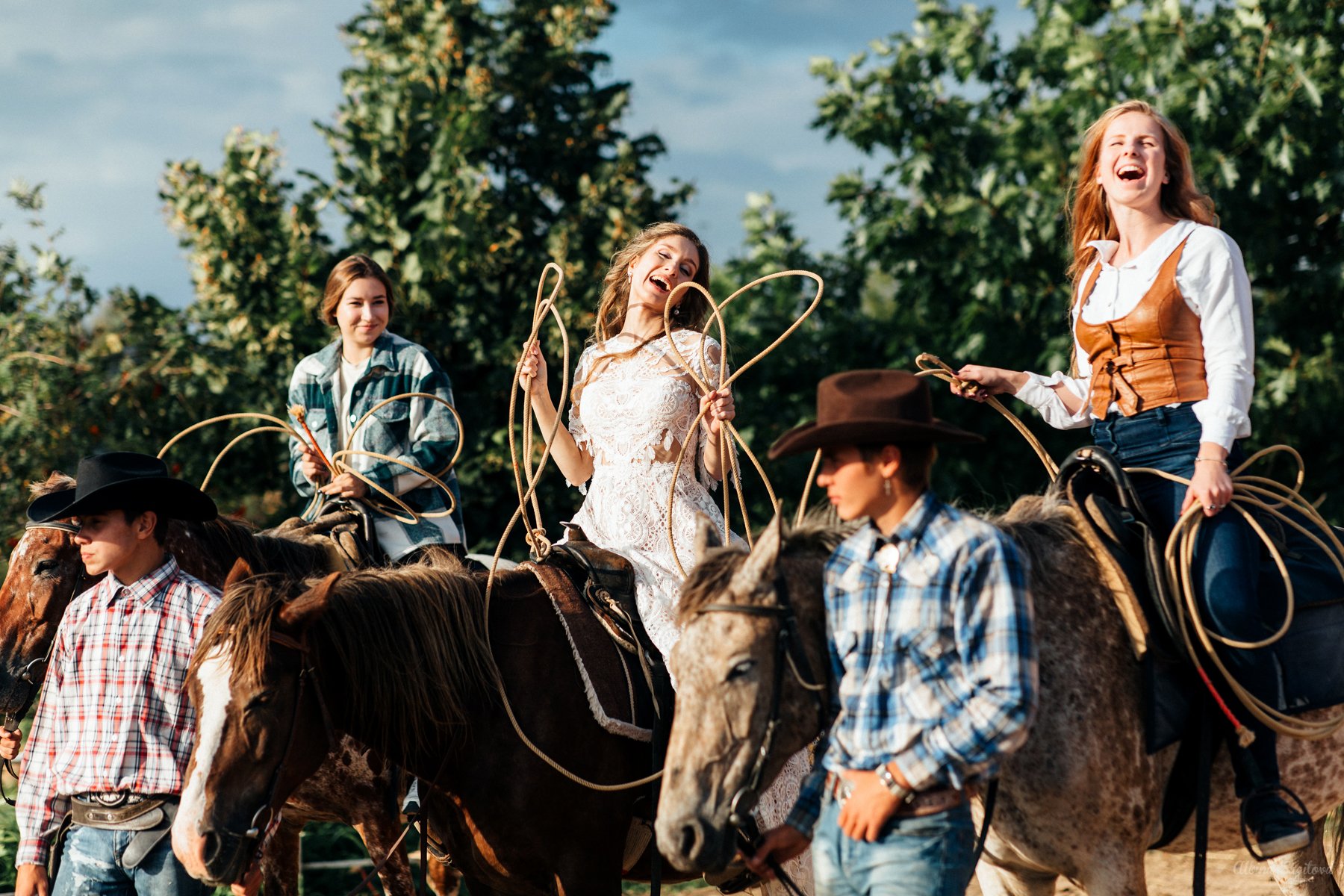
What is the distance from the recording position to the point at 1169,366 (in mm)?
3529

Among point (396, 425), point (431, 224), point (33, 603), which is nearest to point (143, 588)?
point (33, 603)

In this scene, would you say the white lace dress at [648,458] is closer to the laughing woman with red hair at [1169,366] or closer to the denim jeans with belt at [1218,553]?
the laughing woman with red hair at [1169,366]

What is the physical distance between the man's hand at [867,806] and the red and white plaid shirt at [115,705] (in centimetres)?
184

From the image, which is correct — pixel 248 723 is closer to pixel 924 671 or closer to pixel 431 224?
pixel 924 671

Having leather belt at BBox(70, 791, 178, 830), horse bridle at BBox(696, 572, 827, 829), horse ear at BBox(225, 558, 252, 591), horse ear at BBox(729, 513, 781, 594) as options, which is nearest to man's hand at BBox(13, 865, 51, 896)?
leather belt at BBox(70, 791, 178, 830)

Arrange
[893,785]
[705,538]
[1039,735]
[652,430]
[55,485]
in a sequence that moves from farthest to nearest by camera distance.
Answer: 1. [55,485]
2. [652,430]
3. [1039,735]
4. [705,538]
5. [893,785]

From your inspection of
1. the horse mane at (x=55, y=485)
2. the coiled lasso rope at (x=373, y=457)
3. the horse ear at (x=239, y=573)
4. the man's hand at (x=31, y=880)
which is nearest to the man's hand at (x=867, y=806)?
the horse ear at (x=239, y=573)

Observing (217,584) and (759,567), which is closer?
(759,567)

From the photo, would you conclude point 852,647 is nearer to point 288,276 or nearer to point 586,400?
point 586,400

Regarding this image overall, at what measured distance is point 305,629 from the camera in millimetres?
3494

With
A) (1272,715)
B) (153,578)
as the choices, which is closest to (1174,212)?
(1272,715)

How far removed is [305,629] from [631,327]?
1.76 m

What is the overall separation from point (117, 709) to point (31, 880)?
1.79 ft

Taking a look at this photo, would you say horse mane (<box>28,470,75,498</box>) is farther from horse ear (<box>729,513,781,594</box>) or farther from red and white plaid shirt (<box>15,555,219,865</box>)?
horse ear (<box>729,513,781,594</box>)
